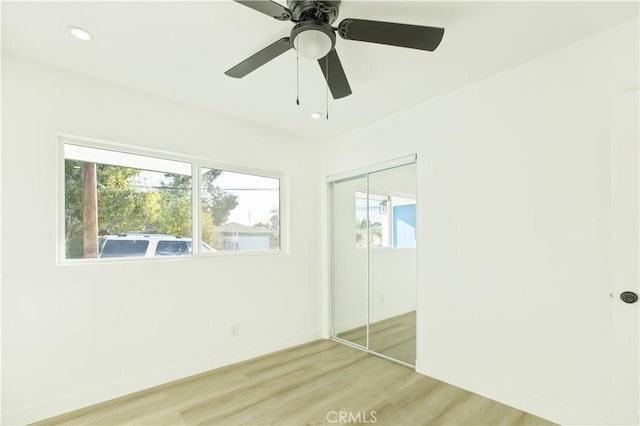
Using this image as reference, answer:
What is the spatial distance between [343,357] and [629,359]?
2.21 m

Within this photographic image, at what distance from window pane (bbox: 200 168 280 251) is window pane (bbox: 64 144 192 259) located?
202 millimetres

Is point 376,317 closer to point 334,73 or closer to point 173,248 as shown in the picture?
point 173,248

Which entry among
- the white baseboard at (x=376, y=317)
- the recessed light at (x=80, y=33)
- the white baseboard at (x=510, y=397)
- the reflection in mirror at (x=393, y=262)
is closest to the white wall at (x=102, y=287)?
the recessed light at (x=80, y=33)

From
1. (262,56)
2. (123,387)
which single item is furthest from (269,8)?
(123,387)

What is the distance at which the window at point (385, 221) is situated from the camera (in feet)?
10.1

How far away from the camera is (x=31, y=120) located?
7.20 feet

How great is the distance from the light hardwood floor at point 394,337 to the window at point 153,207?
144cm

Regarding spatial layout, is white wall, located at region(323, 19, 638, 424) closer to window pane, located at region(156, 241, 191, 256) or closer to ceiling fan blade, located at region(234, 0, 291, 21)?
ceiling fan blade, located at region(234, 0, 291, 21)

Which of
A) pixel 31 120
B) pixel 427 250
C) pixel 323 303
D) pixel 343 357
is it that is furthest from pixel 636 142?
pixel 31 120

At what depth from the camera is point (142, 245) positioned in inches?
106

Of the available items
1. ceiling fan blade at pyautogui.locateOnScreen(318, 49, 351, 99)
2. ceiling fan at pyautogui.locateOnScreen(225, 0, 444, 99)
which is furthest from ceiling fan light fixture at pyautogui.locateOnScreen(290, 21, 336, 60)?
ceiling fan blade at pyautogui.locateOnScreen(318, 49, 351, 99)

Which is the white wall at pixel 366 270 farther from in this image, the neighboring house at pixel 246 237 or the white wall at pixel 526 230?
the neighboring house at pixel 246 237

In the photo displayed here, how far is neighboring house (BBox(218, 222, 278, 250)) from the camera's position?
10.6 feet

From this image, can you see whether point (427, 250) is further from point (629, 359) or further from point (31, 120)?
point (31, 120)
